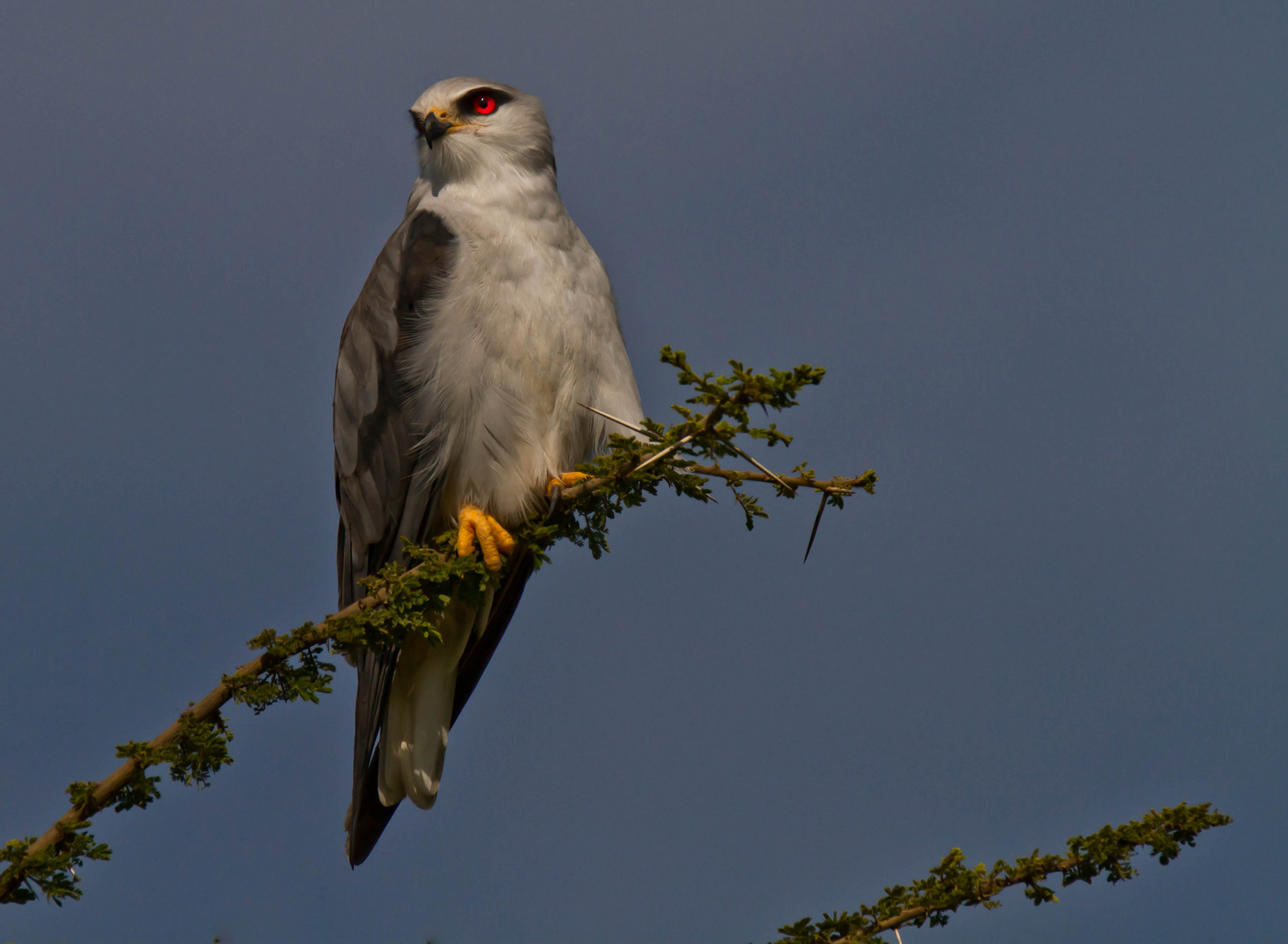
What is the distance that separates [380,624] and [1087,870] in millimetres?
1816

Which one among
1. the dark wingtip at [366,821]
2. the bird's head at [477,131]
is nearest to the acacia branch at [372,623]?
the dark wingtip at [366,821]

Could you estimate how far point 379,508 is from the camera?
434cm

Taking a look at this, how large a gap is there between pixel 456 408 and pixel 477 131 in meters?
1.71

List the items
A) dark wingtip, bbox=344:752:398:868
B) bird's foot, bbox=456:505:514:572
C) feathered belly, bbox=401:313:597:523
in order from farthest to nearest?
dark wingtip, bbox=344:752:398:868, feathered belly, bbox=401:313:597:523, bird's foot, bbox=456:505:514:572

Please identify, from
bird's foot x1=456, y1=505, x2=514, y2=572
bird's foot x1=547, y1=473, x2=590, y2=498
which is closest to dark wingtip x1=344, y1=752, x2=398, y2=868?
bird's foot x1=456, y1=505, x2=514, y2=572

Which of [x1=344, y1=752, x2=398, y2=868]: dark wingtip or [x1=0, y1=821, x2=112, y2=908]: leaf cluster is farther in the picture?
[x1=344, y1=752, x2=398, y2=868]: dark wingtip

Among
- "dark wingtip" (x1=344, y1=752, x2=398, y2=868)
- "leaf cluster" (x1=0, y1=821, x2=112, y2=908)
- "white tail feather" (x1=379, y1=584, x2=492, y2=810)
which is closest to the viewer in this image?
"leaf cluster" (x1=0, y1=821, x2=112, y2=908)

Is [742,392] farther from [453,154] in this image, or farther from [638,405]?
[453,154]

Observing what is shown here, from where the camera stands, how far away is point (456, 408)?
411 cm

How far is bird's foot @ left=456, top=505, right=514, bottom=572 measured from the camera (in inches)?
151

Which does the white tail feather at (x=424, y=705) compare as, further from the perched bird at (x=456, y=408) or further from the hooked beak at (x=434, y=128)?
the hooked beak at (x=434, y=128)

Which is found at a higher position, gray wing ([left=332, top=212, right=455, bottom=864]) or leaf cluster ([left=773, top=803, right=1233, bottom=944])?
gray wing ([left=332, top=212, right=455, bottom=864])

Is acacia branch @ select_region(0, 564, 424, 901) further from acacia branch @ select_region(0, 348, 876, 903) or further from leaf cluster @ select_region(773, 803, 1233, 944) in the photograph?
leaf cluster @ select_region(773, 803, 1233, 944)

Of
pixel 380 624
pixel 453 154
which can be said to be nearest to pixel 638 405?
pixel 453 154
